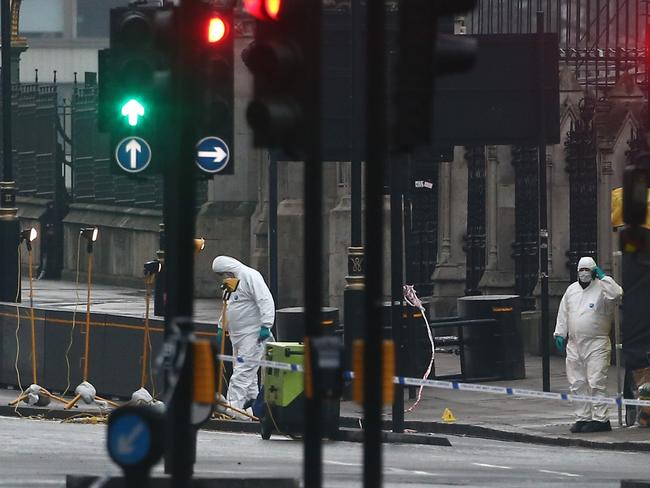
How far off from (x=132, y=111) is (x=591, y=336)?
7435mm

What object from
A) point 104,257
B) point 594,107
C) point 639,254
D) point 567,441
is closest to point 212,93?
point 639,254

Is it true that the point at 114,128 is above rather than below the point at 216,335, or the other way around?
above

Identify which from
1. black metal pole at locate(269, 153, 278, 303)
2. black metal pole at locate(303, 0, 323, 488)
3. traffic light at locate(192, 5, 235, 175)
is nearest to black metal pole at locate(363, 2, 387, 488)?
black metal pole at locate(303, 0, 323, 488)

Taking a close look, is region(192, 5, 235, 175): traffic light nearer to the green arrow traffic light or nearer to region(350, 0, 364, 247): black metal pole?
the green arrow traffic light

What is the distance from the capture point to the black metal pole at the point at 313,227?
8.80 metres

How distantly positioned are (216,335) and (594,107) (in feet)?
25.9

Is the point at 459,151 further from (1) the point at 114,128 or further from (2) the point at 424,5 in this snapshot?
(2) the point at 424,5

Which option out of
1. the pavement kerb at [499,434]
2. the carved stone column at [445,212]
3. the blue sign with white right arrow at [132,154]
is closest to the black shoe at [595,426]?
the pavement kerb at [499,434]

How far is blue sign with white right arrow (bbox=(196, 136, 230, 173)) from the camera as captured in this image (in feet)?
45.4

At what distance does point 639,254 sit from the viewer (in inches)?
520

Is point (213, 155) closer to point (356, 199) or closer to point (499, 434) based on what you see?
point (356, 199)

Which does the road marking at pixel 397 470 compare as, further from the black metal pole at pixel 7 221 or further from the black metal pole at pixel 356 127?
the black metal pole at pixel 7 221

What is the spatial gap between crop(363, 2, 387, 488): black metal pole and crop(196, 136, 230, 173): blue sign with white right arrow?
512 cm

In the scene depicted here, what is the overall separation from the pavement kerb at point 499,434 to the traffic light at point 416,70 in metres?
10.00
